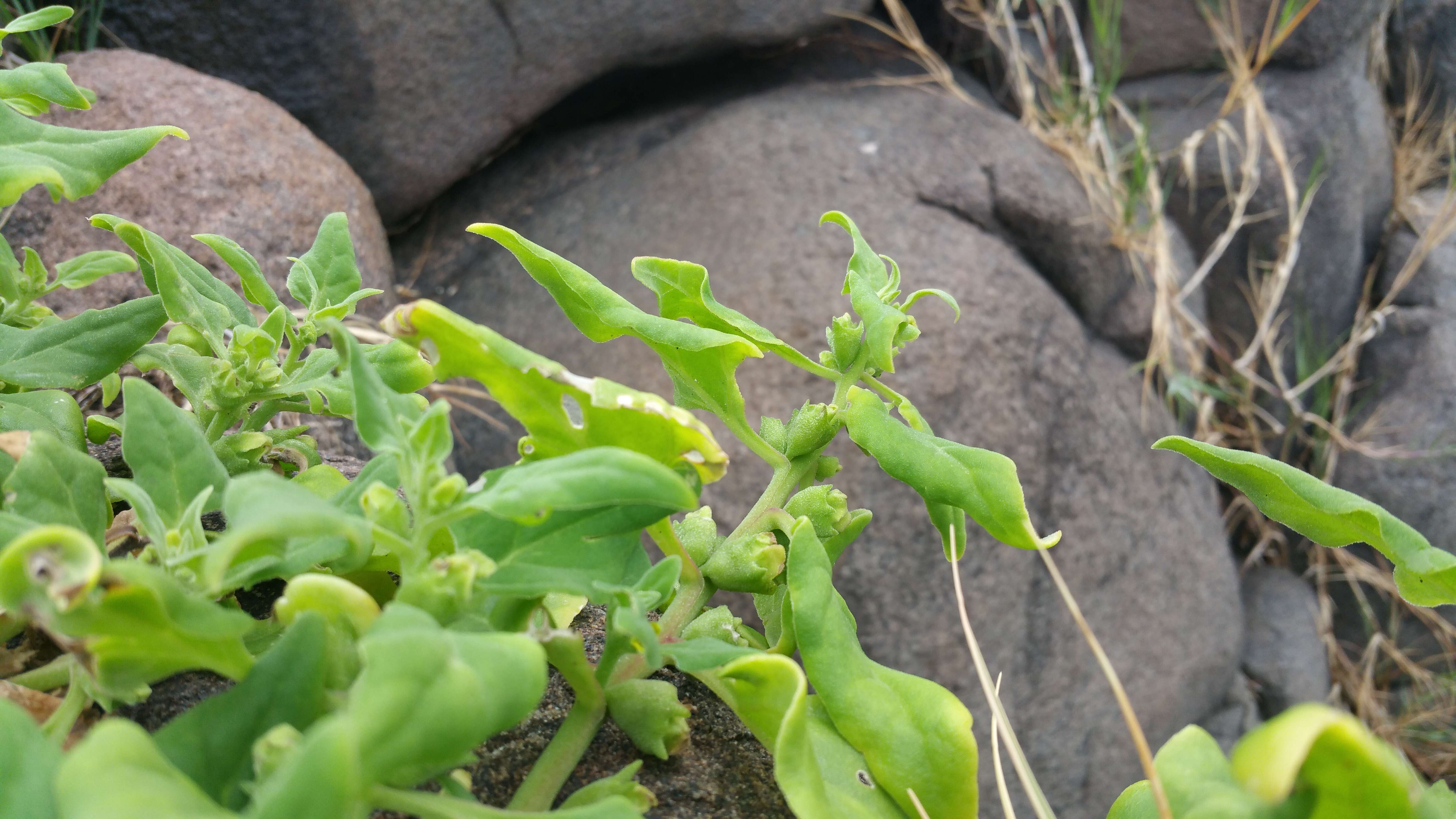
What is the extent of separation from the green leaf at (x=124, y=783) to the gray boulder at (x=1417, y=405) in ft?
10.3

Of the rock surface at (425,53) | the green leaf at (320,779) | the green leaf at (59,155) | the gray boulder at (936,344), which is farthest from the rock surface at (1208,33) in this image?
the green leaf at (320,779)

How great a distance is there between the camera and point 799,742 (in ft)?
1.62

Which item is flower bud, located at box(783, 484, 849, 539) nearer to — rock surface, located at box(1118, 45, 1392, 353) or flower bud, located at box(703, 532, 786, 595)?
flower bud, located at box(703, 532, 786, 595)

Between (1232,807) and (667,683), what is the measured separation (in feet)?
1.05

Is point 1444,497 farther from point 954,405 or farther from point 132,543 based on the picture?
point 132,543

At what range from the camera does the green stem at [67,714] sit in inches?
Result: 18.8

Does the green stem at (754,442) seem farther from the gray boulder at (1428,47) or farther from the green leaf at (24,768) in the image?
the gray boulder at (1428,47)

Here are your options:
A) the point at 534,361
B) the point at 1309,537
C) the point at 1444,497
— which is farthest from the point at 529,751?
the point at 1444,497

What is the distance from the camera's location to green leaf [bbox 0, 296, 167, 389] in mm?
640

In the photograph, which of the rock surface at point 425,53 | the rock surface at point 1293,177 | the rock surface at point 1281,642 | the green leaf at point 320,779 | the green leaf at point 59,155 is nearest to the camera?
the green leaf at point 320,779

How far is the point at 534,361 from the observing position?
20.9 inches

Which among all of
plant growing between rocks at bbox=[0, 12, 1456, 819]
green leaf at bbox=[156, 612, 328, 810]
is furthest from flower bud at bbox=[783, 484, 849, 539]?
green leaf at bbox=[156, 612, 328, 810]

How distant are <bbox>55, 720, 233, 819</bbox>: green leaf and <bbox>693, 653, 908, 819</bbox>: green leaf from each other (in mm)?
256

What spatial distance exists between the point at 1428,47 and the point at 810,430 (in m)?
3.63
